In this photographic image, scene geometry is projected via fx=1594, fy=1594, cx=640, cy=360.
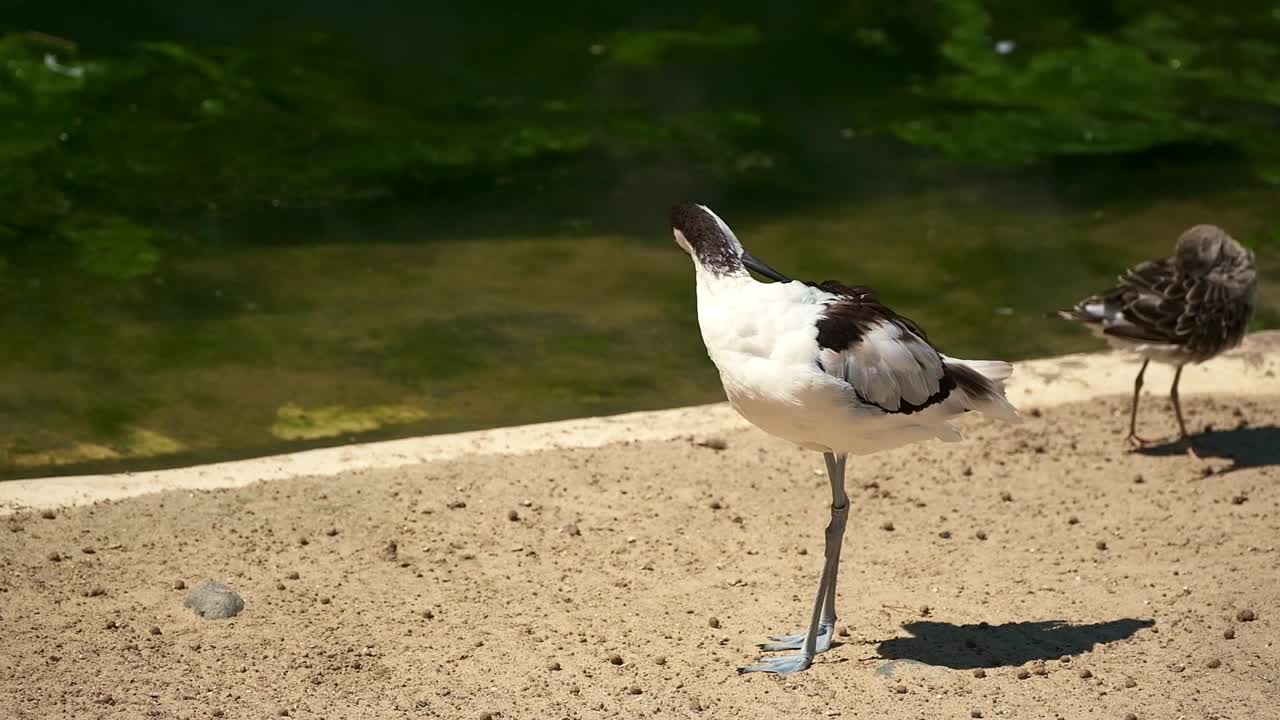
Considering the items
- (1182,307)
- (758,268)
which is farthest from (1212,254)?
(758,268)

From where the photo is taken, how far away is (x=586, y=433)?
8.01 meters

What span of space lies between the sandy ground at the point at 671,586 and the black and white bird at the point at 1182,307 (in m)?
0.50

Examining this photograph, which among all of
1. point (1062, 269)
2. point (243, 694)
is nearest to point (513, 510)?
point (243, 694)

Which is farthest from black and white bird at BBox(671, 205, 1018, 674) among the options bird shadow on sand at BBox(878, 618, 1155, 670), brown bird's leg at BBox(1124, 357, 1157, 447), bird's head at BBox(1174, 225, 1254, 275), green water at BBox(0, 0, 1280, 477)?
green water at BBox(0, 0, 1280, 477)

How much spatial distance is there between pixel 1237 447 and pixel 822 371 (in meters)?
3.40

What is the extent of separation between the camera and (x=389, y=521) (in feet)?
23.1

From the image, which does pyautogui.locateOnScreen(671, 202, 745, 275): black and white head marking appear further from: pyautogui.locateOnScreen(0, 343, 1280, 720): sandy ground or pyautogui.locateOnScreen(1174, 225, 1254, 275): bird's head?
pyautogui.locateOnScreen(1174, 225, 1254, 275): bird's head

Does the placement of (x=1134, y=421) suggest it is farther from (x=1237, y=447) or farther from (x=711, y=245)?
(x=711, y=245)

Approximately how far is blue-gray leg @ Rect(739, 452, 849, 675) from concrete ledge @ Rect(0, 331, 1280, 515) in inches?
77.9

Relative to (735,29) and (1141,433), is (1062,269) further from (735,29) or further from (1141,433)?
(735,29)

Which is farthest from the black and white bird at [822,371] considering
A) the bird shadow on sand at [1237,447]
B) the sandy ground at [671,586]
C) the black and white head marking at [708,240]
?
the bird shadow on sand at [1237,447]

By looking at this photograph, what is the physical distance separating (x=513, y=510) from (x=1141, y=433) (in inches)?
A: 133

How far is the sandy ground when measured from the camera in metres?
5.72

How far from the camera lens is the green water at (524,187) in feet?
29.6
